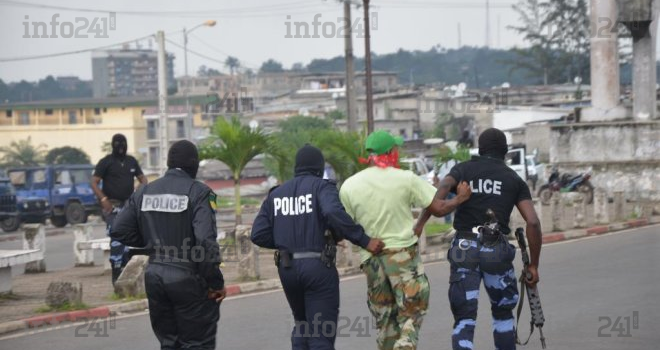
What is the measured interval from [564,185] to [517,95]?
57.9m

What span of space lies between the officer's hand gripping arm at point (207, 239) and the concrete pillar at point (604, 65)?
83.3 ft

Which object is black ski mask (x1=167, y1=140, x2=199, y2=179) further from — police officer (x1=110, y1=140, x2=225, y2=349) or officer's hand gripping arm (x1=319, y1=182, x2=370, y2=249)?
officer's hand gripping arm (x1=319, y1=182, x2=370, y2=249)

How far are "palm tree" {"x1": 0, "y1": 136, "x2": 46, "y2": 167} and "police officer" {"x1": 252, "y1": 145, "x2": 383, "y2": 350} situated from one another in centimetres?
8111

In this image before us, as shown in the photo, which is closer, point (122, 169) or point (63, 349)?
point (63, 349)

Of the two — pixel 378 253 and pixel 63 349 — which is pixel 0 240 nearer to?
pixel 63 349

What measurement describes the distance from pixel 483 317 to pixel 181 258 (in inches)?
209

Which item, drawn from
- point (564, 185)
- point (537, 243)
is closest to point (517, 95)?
point (564, 185)

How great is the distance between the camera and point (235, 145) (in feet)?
75.3

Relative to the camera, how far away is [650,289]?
14555mm

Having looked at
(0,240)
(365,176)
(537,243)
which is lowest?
(0,240)

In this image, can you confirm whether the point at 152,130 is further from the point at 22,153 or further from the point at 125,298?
the point at 125,298

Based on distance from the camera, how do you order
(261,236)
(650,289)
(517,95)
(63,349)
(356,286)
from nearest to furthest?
(261,236)
(63,349)
(650,289)
(356,286)
(517,95)

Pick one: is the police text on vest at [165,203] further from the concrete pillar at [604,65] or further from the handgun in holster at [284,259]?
the concrete pillar at [604,65]

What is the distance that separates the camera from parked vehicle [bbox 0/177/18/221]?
36500 mm
